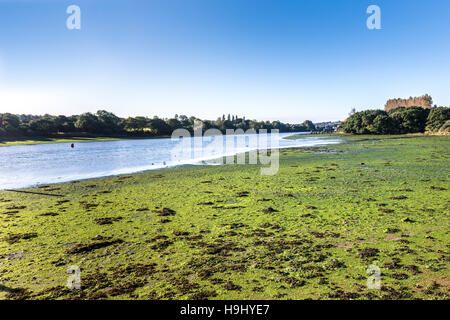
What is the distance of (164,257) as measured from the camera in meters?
7.36

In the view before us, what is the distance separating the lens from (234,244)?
8.04m

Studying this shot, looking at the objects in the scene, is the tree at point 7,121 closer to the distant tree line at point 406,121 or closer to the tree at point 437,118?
the distant tree line at point 406,121

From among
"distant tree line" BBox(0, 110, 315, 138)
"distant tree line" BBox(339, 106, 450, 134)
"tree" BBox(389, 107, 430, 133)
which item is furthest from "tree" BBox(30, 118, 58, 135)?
"tree" BBox(389, 107, 430, 133)

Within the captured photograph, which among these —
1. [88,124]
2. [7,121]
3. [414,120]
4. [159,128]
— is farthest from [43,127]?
[414,120]

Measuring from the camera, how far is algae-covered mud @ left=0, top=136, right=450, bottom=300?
18.9 ft

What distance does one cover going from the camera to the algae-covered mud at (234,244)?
5762 mm

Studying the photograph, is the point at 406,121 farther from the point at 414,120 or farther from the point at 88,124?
the point at 88,124

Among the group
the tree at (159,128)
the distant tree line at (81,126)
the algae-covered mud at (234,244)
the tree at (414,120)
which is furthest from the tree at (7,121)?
the tree at (414,120)

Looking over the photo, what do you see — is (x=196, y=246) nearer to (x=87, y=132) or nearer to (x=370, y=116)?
(x=370, y=116)

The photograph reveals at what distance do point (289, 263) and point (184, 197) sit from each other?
28.6 ft

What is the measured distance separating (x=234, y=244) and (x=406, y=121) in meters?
104

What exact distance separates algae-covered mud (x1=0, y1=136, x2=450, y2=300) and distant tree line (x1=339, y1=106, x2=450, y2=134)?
83147 mm

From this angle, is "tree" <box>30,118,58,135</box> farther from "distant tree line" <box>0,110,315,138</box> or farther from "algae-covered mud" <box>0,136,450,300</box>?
"algae-covered mud" <box>0,136,450,300</box>

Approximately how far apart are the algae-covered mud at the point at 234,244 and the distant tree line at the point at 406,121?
273 ft
